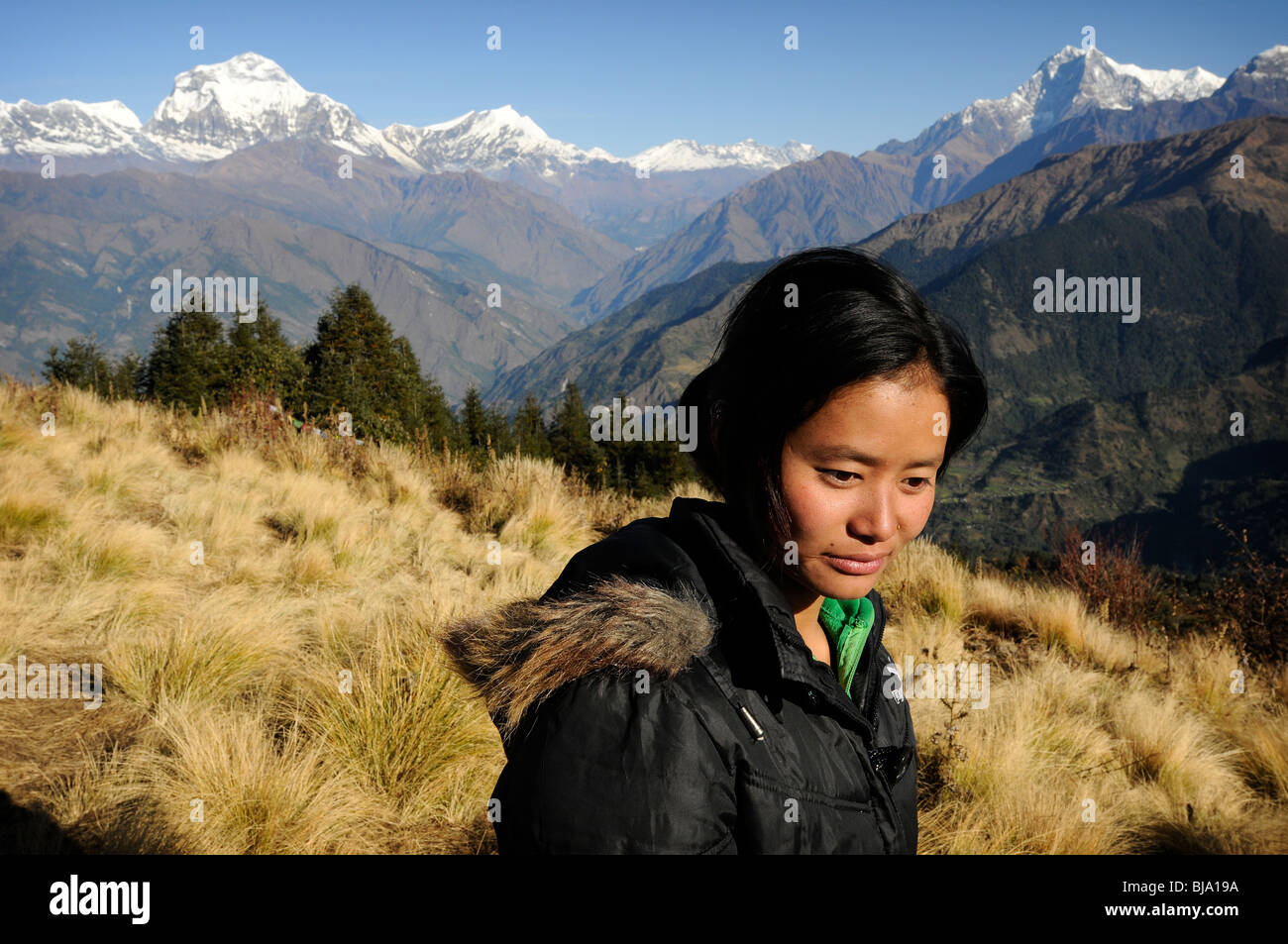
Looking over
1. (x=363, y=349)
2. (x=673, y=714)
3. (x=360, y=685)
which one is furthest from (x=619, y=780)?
(x=363, y=349)

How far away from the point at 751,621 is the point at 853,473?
1.25 ft

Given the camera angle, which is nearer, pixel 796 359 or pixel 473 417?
pixel 796 359

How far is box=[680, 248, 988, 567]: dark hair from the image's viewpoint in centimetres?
135

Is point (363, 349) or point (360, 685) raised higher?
point (363, 349)

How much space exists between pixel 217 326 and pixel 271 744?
27.0 meters

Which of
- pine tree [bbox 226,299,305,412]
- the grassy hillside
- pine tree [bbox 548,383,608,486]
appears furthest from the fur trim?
pine tree [bbox 548,383,608,486]

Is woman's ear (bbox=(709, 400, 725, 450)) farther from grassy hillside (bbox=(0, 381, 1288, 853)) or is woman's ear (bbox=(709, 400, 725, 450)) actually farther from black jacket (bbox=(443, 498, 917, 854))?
grassy hillside (bbox=(0, 381, 1288, 853))

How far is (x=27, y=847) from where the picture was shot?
205 cm

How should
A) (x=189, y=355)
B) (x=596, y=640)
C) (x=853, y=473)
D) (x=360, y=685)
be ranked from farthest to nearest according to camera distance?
(x=189, y=355) → (x=360, y=685) → (x=853, y=473) → (x=596, y=640)

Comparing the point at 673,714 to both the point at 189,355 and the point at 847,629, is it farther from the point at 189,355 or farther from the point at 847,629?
the point at 189,355

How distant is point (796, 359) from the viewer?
1.36 m

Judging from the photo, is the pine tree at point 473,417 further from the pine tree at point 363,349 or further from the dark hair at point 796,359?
the dark hair at point 796,359
